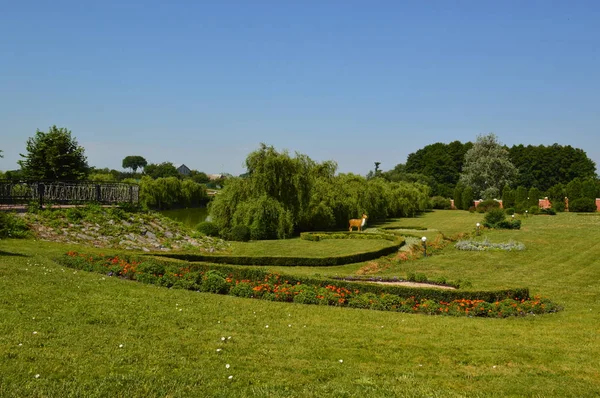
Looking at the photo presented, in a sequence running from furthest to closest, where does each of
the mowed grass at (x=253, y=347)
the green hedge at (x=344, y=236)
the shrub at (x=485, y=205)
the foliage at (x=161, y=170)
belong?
1. the foliage at (x=161, y=170)
2. the shrub at (x=485, y=205)
3. the green hedge at (x=344, y=236)
4. the mowed grass at (x=253, y=347)

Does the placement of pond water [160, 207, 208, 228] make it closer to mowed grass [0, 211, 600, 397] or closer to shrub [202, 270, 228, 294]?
shrub [202, 270, 228, 294]

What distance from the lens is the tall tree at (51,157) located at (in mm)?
29969

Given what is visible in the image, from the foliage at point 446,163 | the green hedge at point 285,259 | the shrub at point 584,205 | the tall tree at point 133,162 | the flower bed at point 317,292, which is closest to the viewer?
the flower bed at point 317,292

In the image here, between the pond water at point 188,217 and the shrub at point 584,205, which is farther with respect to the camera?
the shrub at point 584,205

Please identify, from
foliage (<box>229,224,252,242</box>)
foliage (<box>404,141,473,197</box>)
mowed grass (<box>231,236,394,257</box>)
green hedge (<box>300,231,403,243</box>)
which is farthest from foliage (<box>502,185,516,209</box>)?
foliage (<box>229,224,252,242</box>)

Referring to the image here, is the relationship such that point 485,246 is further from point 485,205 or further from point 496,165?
point 496,165

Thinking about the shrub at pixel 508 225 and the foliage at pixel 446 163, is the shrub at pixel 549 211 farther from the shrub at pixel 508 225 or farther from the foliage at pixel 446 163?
the foliage at pixel 446 163

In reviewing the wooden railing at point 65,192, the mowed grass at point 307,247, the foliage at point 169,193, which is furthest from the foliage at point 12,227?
the foliage at point 169,193

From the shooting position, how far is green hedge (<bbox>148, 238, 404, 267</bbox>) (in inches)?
673

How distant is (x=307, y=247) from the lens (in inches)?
979

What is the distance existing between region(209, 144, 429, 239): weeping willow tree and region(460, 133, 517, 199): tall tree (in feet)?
119

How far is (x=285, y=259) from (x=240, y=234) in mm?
9467

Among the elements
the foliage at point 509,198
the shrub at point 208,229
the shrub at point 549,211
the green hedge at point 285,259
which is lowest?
the green hedge at point 285,259

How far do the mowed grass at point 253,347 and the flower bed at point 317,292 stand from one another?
2.03ft
